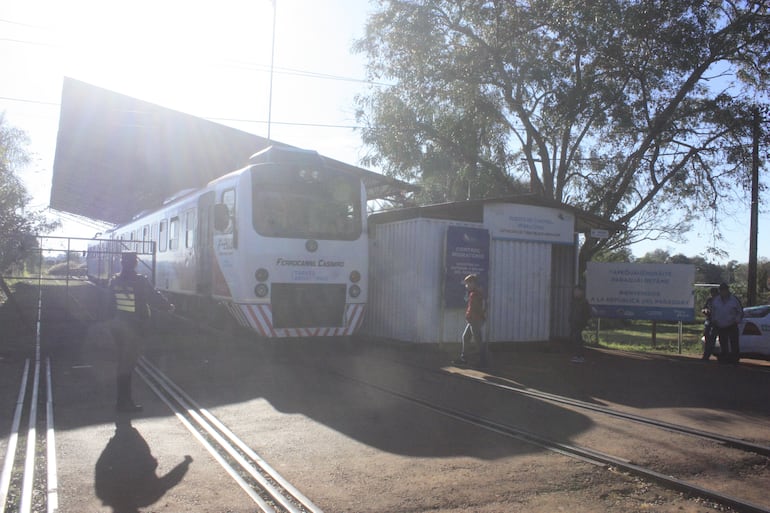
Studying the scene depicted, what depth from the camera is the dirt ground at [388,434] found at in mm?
4719

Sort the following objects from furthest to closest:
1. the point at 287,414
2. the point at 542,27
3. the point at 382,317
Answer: the point at 542,27 < the point at 382,317 < the point at 287,414

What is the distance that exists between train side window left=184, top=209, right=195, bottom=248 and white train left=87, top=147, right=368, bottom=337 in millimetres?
1175

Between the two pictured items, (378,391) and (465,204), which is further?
(465,204)

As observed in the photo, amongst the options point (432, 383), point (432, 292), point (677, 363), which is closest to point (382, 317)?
point (432, 292)

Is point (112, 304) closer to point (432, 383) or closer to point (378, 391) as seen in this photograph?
point (378, 391)

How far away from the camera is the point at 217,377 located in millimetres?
9430

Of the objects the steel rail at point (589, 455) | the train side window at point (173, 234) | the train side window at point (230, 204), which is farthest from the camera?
the train side window at point (173, 234)

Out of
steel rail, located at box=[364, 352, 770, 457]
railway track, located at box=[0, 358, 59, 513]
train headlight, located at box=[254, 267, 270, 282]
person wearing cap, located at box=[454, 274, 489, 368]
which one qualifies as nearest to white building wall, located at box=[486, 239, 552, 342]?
person wearing cap, located at box=[454, 274, 489, 368]

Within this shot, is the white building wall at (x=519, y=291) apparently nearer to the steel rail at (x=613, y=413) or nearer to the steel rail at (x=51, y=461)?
the steel rail at (x=613, y=413)

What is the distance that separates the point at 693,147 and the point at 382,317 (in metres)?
11.3

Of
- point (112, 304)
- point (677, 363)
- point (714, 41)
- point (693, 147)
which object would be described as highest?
point (714, 41)

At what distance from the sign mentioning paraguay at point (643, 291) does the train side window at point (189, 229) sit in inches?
375

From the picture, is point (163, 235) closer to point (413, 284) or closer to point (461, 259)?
point (413, 284)

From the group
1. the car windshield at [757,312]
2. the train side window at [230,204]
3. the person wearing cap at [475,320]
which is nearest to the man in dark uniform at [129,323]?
the train side window at [230,204]
